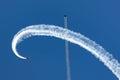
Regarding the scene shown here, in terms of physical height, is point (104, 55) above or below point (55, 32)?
below

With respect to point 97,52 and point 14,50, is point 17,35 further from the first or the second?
point 97,52

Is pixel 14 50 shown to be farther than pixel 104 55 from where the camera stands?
Yes

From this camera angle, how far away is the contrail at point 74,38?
1175 cm

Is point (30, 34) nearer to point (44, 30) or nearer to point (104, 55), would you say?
point (44, 30)

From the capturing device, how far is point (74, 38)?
12.1 metres

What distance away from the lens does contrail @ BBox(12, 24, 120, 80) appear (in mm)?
11748

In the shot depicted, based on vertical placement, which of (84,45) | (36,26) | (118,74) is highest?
(36,26)

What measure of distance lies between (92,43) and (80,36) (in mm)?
395

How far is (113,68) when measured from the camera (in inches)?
459

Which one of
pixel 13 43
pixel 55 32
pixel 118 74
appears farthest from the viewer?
pixel 13 43

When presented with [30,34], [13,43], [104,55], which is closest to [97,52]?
[104,55]

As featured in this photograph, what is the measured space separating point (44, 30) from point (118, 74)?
7.80 feet

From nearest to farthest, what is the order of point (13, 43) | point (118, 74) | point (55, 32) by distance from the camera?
point (118, 74), point (55, 32), point (13, 43)

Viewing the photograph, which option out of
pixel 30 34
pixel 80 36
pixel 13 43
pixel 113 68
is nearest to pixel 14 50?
pixel 13 43
